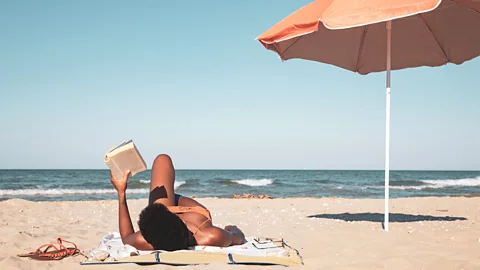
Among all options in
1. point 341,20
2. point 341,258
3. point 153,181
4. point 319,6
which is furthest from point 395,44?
point 153,181

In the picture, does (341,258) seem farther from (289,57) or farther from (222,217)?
(222,217)

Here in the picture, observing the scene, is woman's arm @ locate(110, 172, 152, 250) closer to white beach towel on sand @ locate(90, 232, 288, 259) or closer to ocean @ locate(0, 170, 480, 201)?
white beach towel on sand @ locate(90, 232, 288, 259)

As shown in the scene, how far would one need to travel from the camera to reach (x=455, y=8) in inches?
250

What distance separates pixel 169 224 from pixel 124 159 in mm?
708

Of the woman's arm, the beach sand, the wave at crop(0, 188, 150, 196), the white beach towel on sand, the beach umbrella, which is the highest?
the beach umbrella

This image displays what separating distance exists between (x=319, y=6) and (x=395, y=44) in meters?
2.27

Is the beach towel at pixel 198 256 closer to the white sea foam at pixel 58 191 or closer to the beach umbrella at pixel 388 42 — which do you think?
the beach umbrella at pixel 388 42

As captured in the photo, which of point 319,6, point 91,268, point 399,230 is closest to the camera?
point 91,268

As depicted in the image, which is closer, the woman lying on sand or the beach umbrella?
the woman lying on sand

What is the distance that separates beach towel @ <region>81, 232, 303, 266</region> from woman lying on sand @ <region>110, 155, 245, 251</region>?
3.0 inches

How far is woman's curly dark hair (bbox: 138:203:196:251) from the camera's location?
12.7 ft

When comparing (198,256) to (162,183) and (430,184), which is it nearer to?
(162,183)

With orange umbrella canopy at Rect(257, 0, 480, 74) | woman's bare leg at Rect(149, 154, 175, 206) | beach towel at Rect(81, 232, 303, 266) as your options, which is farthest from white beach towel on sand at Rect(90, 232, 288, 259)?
orange umbrella canopy at Rect(257, 0, 480, 74)

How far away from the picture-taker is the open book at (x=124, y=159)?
3992mm
